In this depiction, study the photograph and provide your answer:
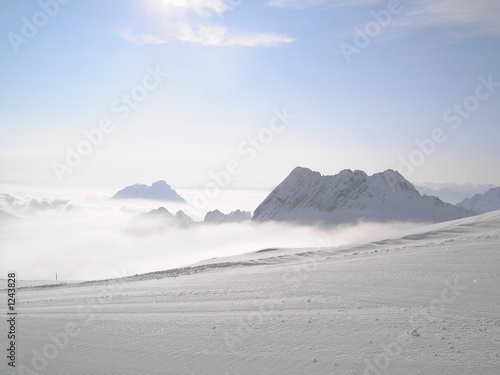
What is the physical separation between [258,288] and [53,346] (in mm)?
5197

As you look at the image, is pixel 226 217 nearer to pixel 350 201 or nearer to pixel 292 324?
pixel 350 201

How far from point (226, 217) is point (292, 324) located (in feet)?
481

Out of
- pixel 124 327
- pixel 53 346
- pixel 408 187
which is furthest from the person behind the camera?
pixel 408 187

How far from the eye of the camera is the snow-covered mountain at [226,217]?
146525 millimetres

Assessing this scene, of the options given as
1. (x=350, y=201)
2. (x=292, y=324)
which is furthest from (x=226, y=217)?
(x=292, y=324)

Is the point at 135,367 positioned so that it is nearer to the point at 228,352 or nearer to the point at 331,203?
the point at 228,352

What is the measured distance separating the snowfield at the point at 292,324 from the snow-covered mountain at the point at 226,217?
5251 inches

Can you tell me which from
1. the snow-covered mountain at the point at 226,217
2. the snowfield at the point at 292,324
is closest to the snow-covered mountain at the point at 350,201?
the snow-covered mountain at the point at 226,217

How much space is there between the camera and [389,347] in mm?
5980

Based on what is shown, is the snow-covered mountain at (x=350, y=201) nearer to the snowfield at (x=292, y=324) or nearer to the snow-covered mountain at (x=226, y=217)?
the snow-covered mountain at (x=226, y=217)

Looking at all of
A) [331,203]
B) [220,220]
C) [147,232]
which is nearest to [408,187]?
[331,203]

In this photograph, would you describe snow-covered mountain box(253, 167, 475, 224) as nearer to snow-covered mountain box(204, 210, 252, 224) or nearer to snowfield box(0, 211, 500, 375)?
snow-covered mountain box(204, 210, 252, 224)

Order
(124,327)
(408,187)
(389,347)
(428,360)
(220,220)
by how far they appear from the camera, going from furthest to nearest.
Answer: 1. (220,220)
2. (408,187)
3. (124,327)
4. (389,347)
5. (428,360)

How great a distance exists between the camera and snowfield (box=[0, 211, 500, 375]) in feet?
19.0
